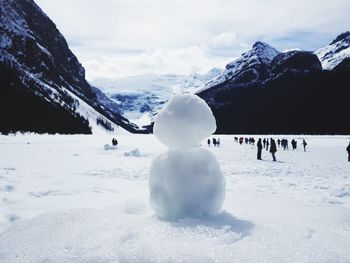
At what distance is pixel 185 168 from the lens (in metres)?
6.25

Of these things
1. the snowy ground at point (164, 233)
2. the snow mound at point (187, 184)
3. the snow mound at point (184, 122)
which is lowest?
the snowy ground at point (164, 233)

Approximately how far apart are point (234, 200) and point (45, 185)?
5186 millimetres

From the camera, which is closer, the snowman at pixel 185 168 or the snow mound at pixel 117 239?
the snow mound at pixel 117 239

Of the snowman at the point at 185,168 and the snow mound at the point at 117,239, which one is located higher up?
the snowman at the point at 185,168

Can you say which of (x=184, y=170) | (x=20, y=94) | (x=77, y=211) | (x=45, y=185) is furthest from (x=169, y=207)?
(x=20, y=94)

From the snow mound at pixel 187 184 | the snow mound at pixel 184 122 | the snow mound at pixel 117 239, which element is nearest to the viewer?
the snow mound at pixel 117 239

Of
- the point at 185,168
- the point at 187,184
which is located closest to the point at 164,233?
the point at 187,184

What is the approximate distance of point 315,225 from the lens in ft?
19.8

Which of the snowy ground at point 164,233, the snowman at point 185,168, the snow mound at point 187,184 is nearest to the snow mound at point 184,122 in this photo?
the snowman at point 185,168

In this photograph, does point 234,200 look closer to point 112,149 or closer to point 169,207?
point 169,207

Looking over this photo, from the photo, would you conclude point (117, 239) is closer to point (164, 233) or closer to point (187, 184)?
point (164, 233)

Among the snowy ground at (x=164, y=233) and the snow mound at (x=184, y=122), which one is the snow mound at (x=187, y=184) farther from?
the snowy ground at (x=164, y=233)

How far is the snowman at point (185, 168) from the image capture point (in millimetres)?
6285

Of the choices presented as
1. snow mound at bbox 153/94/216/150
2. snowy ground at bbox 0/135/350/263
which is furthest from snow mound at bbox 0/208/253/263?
snow mound at bbox 153/94/216/150
